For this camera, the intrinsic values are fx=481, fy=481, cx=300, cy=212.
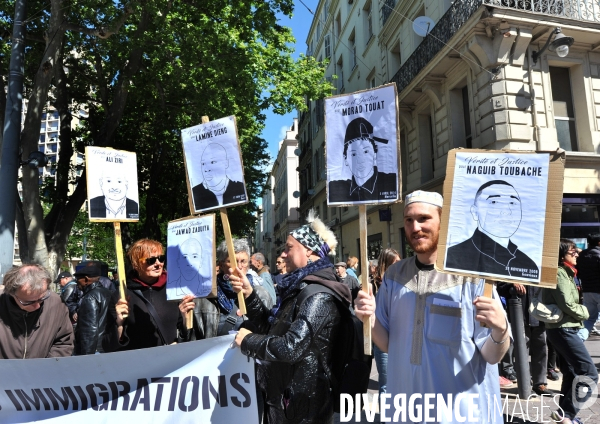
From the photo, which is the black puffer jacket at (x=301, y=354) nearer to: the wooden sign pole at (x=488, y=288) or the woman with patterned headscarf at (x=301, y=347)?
the woman with patterned headscarf at (x=301, y=347)

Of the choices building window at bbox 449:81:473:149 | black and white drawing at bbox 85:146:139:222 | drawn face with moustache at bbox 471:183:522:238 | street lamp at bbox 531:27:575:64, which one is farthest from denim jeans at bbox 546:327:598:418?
building window at bbox 449:81:473:149

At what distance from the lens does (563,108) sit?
13.1 meters

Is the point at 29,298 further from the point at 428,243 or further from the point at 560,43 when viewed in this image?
the point at 560,43

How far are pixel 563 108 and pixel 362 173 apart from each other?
12543 millimetres

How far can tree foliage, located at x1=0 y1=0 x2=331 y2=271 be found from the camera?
9805mm

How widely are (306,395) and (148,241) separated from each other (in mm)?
1872

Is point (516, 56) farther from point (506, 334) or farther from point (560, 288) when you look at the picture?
point (506, 334)

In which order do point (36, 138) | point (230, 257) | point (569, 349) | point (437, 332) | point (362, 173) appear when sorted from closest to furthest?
1. point (437, 332)
2. point (362, 173)
3. point (230, 257)
4. point (569, 349)
5. point (36, 138)

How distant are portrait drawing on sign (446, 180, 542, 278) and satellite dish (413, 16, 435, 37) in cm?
1420

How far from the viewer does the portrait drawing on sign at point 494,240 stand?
2193 mm

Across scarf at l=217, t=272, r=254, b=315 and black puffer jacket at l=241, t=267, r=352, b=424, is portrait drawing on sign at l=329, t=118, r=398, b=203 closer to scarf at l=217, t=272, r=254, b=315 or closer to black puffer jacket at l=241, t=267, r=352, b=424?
black puffer jacket at l=241, t=267, r=352, b=424

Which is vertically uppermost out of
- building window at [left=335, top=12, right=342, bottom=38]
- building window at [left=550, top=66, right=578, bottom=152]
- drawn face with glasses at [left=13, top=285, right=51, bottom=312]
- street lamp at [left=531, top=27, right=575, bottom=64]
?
building window at [left=335, top=12, right=342, bottom=38]

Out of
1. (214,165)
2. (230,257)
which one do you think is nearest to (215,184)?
(214,165)

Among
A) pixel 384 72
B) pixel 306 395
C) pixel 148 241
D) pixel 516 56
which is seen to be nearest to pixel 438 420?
pixel 306 395
